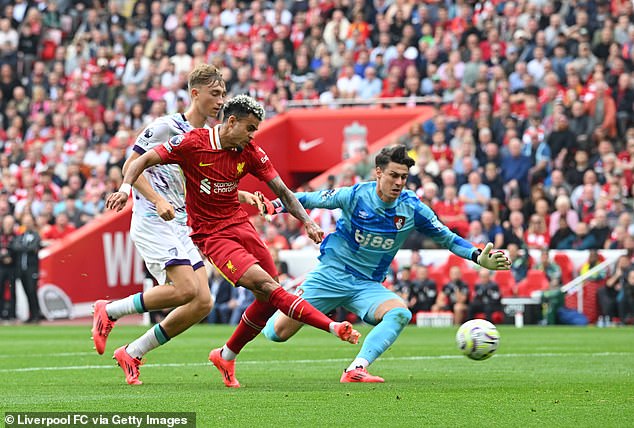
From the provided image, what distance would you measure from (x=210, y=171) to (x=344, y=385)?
6.45ft

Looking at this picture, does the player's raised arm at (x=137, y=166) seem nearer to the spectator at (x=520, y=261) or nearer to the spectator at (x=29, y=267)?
the spectator at (x=520, y=261)

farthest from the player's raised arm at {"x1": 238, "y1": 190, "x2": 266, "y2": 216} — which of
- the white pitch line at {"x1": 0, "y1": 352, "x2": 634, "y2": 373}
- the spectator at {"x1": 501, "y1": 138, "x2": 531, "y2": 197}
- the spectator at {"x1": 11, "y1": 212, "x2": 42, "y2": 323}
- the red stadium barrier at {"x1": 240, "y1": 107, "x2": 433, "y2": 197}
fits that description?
the red stadium barrier at {"x1": 240, "y1": 107, "x2": 433, "y2": 197}

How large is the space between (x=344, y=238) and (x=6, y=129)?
2217cm

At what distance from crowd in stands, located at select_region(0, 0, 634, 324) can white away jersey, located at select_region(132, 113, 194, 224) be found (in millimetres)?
11999

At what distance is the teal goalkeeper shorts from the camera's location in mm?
10852

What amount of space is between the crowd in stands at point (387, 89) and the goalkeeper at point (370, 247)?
441 inches

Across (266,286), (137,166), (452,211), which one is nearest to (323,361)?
(266,286)

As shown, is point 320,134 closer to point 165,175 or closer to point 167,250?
point 165,175

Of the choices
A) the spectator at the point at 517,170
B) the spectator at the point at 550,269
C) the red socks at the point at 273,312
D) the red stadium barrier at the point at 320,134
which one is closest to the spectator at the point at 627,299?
the spectator at the point at 550,269

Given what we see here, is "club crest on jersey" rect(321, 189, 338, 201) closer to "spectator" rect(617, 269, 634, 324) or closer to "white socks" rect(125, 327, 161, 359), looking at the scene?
"white socks" rect(125, 327, 161, 359)

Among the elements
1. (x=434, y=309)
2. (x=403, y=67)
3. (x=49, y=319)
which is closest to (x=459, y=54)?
(x=403, y=67)

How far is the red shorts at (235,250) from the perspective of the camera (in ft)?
32.1

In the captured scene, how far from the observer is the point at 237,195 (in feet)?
33.7

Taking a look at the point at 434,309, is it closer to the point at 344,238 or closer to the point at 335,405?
the point at 344,238
